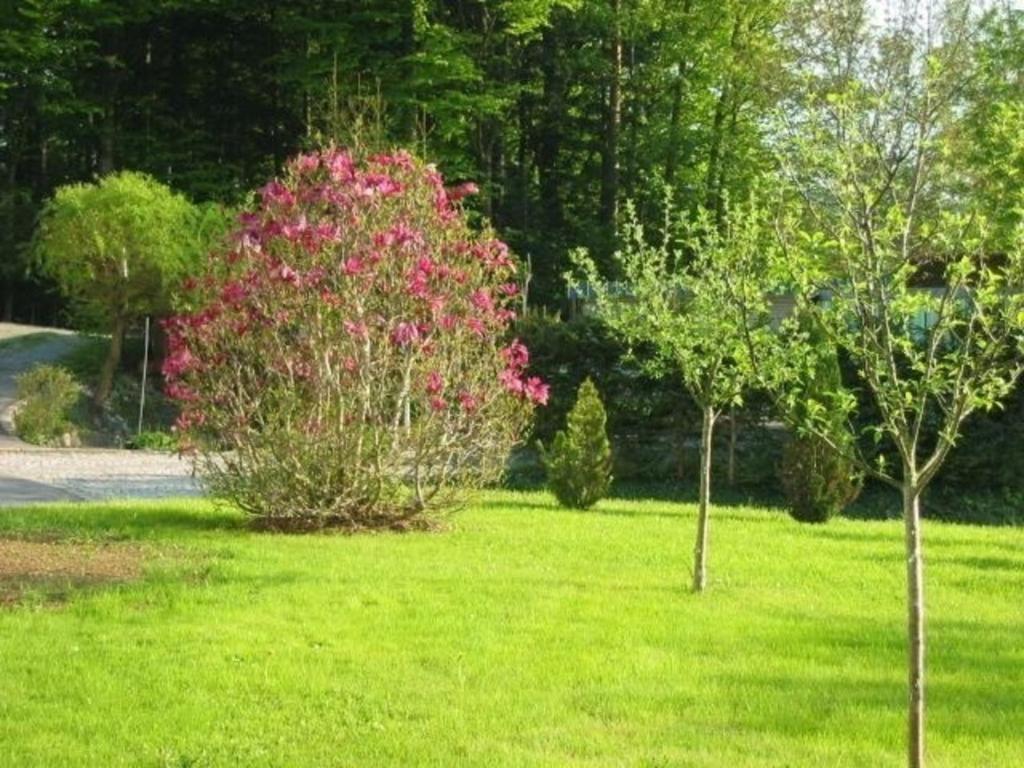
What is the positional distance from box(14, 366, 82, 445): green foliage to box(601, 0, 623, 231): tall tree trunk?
1514 cm

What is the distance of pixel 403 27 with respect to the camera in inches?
1200

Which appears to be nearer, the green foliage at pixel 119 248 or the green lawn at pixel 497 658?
the green lawn at pixel 497 658

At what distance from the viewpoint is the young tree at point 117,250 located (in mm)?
22547

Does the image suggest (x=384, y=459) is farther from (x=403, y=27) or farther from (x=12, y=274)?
(x=12, y=274)

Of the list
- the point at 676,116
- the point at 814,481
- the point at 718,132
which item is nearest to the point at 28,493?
the point at 814,481

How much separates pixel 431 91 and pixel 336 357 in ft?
64.2

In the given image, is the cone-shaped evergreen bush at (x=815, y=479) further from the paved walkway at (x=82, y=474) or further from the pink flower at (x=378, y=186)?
the paved walkway at (x=82, y=474)

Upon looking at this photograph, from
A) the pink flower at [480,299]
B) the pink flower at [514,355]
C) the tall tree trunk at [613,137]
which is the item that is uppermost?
the tall tree trunk at [613,137]

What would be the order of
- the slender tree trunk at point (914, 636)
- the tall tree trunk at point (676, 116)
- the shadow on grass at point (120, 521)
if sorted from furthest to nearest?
the tall tree trunk at point (676, 116) → the shadow on grass at point (120, 521) → the slender tree trunk at point (914, 636)

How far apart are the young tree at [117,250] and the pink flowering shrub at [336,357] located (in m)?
11.4

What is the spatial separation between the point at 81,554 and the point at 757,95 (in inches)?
927

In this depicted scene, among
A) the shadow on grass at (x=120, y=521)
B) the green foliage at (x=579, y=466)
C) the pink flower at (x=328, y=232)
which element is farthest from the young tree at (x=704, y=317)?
the shadow on grass at (x=120, y=521)

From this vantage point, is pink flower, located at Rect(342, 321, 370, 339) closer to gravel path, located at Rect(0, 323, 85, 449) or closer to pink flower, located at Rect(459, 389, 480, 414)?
pink flower, located at Rect(459, 389, 480, 414)

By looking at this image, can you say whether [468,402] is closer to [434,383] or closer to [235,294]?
[434,383]
